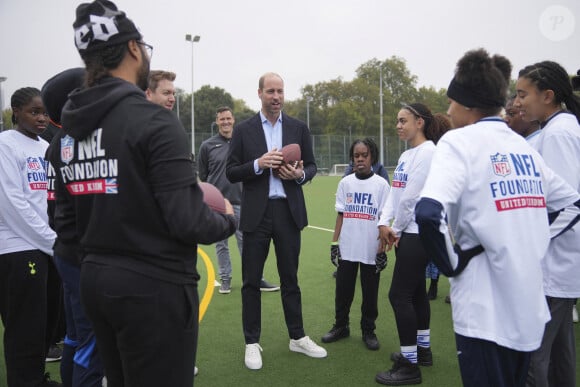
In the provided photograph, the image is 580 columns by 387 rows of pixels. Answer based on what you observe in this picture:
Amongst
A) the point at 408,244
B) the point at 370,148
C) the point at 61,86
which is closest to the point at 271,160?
the point at 370,148

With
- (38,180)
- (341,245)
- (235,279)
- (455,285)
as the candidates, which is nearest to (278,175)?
(341,245)

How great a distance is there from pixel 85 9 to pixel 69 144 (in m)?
0.60

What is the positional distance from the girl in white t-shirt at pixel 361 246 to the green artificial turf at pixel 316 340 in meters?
0.21

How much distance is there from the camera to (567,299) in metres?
2.94

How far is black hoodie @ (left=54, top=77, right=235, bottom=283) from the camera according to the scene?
1.89 m

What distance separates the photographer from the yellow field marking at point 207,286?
243 inches

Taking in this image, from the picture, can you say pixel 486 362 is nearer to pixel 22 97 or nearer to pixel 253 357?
pixel 253 357

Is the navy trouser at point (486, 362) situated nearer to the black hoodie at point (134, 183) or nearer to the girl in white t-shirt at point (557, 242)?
the girl in white t-shirt at point (557, 242)

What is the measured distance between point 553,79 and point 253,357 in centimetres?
337

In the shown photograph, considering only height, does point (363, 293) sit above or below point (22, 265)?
below

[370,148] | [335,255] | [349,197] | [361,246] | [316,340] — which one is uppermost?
[370,148]

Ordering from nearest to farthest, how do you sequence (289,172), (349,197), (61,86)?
(61,86), (289,172), (349,197)

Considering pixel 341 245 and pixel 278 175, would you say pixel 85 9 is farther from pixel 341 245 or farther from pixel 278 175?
pixel 341 245

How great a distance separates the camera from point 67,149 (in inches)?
84.0
